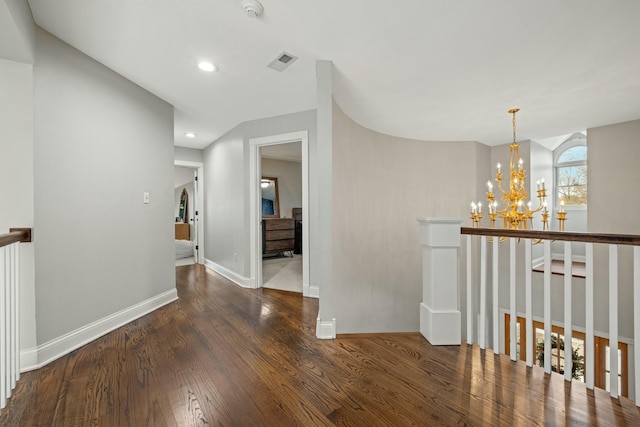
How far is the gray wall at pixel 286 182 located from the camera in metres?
6.72

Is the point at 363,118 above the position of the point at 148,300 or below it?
above

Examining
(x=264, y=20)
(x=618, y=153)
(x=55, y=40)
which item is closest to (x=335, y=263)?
(x=264, y=20)

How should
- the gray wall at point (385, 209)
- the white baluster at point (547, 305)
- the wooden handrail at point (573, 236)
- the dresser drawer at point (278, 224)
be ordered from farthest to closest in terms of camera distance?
the dresser drawer at point (278, 224) → the gray wall at point (385, 209) → the white baluster at point (547, 305) → the wooden handrail at point (573, 236)

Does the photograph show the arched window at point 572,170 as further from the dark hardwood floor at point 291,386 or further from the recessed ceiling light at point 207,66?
the recessed ceiling light at point 207,66

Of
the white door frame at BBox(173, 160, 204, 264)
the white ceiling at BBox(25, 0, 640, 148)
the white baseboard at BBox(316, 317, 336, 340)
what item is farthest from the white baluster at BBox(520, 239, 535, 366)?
the white door frame at BBox(173, 160, 204, 264)

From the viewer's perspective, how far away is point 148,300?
283cm

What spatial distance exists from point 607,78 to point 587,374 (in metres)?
2.55

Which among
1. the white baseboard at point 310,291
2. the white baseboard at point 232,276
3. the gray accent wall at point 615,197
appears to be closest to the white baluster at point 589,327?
the white baseboard at point 310,291

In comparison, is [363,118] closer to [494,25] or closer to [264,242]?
[494,25]

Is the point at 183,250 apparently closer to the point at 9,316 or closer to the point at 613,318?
the point at 9,316

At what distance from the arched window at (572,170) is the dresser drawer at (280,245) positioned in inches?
213

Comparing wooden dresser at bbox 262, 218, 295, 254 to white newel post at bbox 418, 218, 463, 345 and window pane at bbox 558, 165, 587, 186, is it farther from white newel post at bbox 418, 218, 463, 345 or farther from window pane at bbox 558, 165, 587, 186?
window pane at bbox 558, 165, 587, 186

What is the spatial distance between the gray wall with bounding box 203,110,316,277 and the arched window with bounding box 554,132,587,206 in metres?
5.24

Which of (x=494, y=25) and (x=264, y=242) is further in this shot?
(x=264, y=242)
